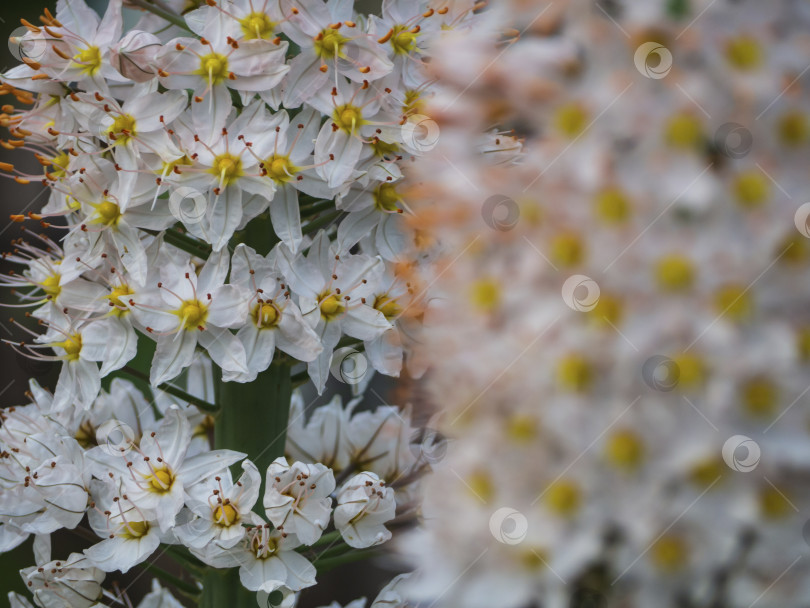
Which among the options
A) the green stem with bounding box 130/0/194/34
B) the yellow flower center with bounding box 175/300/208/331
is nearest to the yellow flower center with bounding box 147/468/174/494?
the yellow flower center with bounding box 175/300/208/331

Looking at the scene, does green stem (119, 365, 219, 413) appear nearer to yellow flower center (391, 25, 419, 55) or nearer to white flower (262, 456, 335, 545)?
white flower (262, 456, 335, 545)

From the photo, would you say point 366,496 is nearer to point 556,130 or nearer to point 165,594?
point 165,594

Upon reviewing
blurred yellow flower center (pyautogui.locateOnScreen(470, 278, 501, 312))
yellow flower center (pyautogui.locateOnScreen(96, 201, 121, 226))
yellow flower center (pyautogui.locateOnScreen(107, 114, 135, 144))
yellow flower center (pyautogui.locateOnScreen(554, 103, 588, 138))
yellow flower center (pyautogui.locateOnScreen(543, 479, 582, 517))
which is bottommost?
yellow flower center (pyautogui.locateOnScreen(96, 201, 121, 226))

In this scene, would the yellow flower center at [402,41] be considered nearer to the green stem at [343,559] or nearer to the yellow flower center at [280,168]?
the yellow flower center at [280,168]

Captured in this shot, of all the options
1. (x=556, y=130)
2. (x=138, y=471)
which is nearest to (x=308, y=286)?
(x=138, y=471)

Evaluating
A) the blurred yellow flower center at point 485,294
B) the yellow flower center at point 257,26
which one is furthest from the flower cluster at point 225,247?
the blurred yellow flower center at point 485,294

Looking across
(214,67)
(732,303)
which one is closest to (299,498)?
(214,67)

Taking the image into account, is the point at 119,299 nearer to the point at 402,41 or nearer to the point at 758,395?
the point at 402,41
